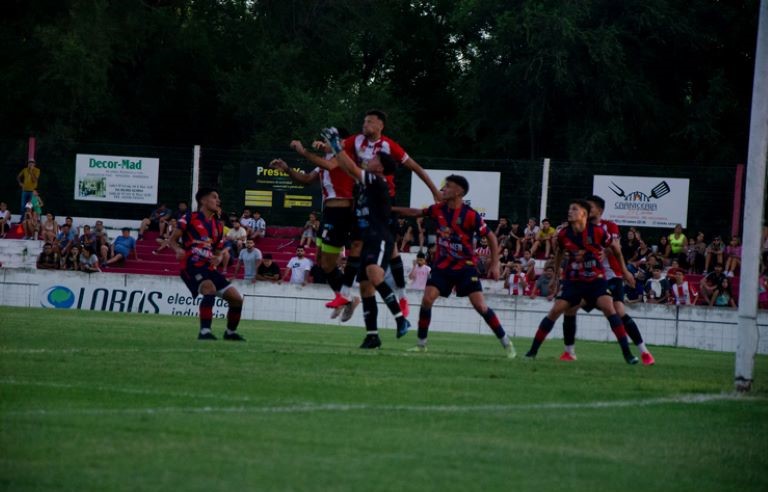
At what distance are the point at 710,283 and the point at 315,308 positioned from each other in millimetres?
9685

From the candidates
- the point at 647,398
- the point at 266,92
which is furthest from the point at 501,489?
the point at 266,92

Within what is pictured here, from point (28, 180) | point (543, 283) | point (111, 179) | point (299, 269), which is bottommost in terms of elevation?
point (299, 269)

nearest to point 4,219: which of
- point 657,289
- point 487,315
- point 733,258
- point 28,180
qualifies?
point 28,180

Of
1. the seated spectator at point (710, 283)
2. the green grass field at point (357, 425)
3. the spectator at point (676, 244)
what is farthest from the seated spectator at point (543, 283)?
the green grass field at point (357, 425)

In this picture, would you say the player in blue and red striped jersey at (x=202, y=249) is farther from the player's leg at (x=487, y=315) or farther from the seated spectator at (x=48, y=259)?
the seated spectator at (x=48, y=259)

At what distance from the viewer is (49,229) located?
35094 mm

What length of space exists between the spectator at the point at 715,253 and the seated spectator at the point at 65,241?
1767cm

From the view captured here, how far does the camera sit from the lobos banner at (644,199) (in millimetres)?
32562

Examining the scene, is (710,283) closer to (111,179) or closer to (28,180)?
(111,179)

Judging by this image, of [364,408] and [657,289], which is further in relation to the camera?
[657,289]

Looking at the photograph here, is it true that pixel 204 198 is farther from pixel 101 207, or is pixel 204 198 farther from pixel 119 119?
pixel 119 119

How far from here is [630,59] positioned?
45094 mm

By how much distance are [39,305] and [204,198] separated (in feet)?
57.0

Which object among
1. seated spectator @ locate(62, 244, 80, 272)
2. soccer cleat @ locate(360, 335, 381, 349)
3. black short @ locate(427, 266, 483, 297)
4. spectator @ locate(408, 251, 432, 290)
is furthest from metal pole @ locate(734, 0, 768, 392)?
seated spectator @ locate(62, 244, 80, 272)
